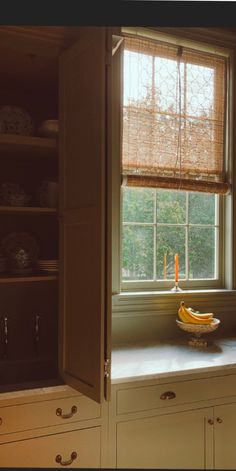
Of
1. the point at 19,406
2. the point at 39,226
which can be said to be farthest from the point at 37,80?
the point at 19,406

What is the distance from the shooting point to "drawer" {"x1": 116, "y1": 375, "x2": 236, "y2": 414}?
162 cm

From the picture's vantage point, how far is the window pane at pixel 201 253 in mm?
2602

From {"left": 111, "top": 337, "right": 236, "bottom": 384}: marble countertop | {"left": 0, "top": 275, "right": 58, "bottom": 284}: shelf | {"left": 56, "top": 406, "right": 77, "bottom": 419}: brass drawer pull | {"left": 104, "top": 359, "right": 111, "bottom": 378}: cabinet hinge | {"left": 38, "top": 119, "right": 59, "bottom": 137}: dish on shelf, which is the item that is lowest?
{"left": 56, "top": 406, "right": 77, "bottom": 419}: brass drawer pull

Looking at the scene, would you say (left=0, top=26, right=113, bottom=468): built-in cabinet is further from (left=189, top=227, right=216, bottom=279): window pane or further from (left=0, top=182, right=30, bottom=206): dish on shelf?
(left=189, top=227, right=216, bottom=279): window pane

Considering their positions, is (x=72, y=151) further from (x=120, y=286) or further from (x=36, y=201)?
(x=120, y=286)

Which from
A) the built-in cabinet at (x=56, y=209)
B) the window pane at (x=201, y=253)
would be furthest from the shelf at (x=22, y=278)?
the window pane at (x=201, y=253)

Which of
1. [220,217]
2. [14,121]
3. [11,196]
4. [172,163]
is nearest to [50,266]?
[11,196]

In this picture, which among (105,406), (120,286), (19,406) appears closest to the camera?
(19,406)

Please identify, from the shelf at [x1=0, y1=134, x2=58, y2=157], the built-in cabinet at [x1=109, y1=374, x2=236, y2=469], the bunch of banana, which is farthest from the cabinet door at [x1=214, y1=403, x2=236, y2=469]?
the shelf at [x1=0, y1=134, x2=58, y2=157]

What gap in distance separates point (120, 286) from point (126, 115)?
3.37 ft

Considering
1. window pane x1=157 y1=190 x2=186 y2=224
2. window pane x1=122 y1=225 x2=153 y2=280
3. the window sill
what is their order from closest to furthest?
the window sill
window pane x1=122 y1=225 x2=153 y2=280
window pane x1=157 y1=190 x2=186 y2=224

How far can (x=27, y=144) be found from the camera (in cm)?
173

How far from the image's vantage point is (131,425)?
1.63 meters

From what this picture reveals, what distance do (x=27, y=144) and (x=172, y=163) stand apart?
1.04m
